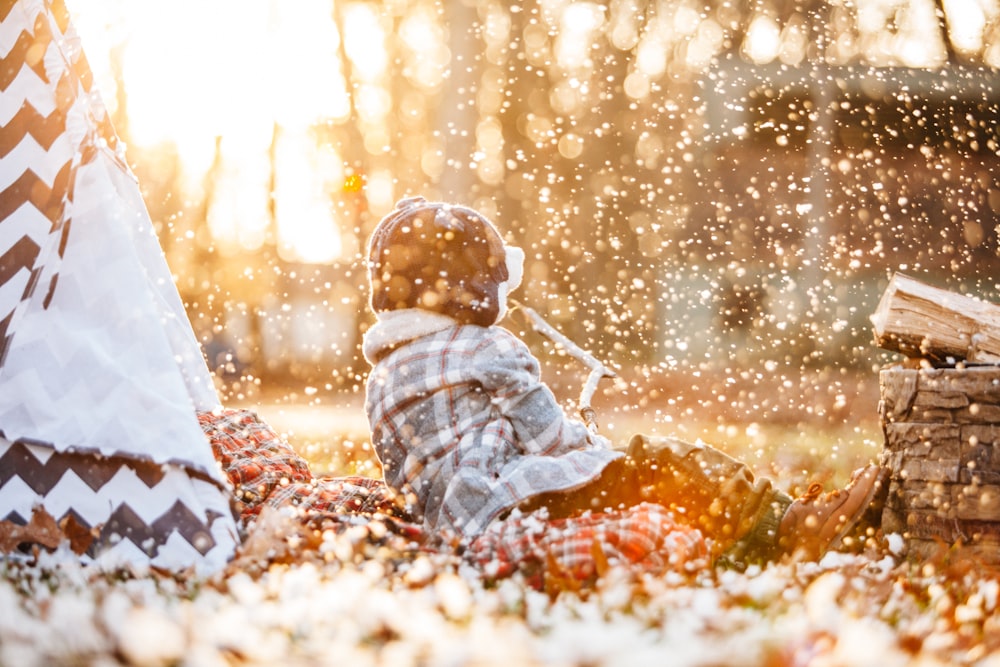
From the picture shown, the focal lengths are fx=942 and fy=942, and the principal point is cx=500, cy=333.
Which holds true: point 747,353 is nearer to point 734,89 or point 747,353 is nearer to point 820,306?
point 820,306

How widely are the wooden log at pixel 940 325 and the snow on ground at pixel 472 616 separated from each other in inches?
26.0

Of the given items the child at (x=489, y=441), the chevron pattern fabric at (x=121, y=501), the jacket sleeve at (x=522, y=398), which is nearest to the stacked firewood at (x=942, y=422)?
the child at (x=489, y=441)

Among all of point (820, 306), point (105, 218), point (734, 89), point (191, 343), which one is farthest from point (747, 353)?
point (105, 218)

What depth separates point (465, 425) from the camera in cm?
262

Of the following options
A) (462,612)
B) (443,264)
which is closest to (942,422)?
(443,264)

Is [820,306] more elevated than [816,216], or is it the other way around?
[816,216]

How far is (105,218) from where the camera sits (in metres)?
2.34

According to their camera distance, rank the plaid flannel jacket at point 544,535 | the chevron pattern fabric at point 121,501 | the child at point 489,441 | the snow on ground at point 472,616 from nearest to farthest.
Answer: the snow on ground at point 472,616 < the plaid flannel jacket at point 544,535 < the chevron pattern fabric at point 121,501 < the child at point 489,441

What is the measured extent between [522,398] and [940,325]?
1.23 meters

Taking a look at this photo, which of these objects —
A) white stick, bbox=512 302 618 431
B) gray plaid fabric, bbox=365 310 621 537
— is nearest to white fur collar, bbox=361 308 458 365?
gray plaid fabric, bbox=365 310 621 537

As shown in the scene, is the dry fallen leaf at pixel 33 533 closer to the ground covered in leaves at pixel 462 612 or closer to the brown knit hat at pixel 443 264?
the ground covered in leaves at pixel 462 612

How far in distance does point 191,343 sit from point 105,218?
959mm

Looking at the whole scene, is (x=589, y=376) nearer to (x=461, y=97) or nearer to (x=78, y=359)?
(x=78, y=359)

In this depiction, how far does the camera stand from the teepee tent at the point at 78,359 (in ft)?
7.16
